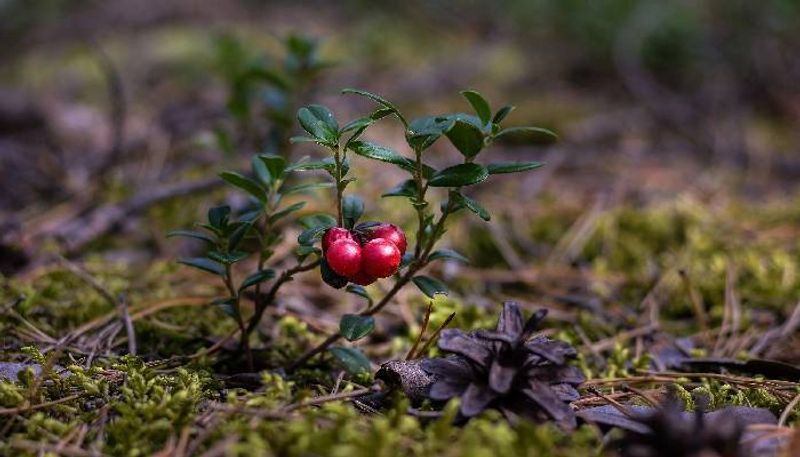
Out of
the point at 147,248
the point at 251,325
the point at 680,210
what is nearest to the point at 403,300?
the point at 251,325

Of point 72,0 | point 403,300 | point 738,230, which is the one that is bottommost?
point 403,300

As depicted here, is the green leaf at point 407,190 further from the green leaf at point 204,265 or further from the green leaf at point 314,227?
the green leaf at point 204,265

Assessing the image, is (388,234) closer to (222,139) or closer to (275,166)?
(275,166)

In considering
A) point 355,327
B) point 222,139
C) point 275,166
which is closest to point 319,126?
point 275,166

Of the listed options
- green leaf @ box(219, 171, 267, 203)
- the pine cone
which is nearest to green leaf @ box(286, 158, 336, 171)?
green leaf @ box(219, 171, 267, 203)

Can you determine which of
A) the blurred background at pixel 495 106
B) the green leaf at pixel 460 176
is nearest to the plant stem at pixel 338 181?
the green leaf at pixel 460 176

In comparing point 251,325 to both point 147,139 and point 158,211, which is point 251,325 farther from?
point 147,139
